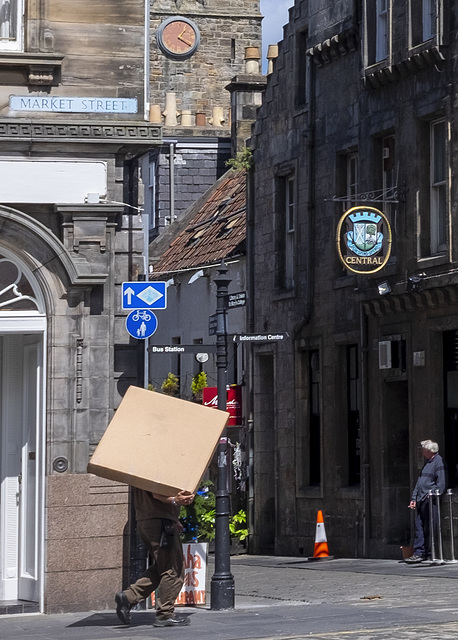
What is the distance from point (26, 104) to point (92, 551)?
14.9ft

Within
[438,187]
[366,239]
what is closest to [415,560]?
[366,239]

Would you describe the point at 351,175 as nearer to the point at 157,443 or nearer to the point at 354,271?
the point at 354,271

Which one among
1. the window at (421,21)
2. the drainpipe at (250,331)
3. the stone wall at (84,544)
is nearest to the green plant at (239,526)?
the drainpipe at (250,331)

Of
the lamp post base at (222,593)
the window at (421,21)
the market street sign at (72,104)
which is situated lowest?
the lamp post base at (222,593)

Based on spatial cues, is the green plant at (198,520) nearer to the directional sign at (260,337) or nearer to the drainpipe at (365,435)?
the directional sign at (260,337)

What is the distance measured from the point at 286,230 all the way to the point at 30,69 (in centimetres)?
1378

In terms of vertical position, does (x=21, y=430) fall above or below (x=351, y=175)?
below

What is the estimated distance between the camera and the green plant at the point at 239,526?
97.1 feet

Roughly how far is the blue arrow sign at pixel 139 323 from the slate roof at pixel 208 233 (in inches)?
598

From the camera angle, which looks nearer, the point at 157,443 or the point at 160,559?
the point at 157,443

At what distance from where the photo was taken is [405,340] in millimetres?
24266

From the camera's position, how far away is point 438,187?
23562mm

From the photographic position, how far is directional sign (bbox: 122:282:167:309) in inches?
623

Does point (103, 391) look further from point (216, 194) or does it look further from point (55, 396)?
point (216, 194)
